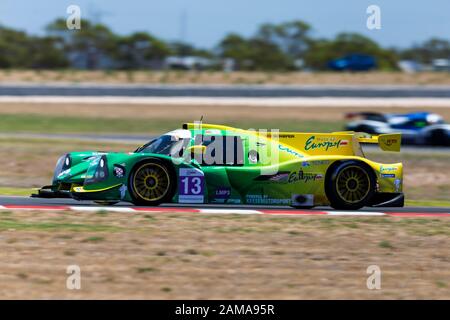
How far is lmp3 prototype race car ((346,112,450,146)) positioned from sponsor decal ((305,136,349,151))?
15.3 metres

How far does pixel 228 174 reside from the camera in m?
12.3

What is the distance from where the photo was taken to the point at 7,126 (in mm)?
32906

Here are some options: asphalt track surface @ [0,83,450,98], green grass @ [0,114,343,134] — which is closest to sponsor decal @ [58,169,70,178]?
green grass @ [0,114,343,134]

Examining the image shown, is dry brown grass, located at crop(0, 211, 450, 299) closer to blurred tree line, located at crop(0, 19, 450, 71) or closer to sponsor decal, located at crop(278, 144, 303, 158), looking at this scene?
sponsor decal, located at crop(278, 144, 303, 158)

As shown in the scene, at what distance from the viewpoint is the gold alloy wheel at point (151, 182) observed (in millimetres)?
12234

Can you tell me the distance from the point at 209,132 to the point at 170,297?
512cm

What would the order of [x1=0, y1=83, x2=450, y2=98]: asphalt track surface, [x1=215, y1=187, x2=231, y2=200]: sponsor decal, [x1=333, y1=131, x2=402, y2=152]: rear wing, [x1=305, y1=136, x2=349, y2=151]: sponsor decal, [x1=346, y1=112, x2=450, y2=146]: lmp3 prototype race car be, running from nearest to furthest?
[x1=215, y1=187, x2=231, y2=200]: sponsor decal
[x1=305, y1=136, x2=349, y2=151]: sponsor decal
[x1=333, y1=131, x2=402, y2=152]: rear wing
[x1=346, y1=112, x2=450, y2=146]: lmp3 prototype race car
[x1=0, y1=83, x2=450, y2=98]: asphalt track surface

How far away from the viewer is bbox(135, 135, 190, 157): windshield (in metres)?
12.4

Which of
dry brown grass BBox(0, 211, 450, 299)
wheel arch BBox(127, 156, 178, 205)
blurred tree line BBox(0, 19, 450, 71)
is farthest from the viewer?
blurred tree line BBox(0, 19, 450, 71)

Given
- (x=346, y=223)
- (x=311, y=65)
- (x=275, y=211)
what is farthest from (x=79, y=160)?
(x=311, y=65)

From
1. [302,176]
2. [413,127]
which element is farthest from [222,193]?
[413,127]
